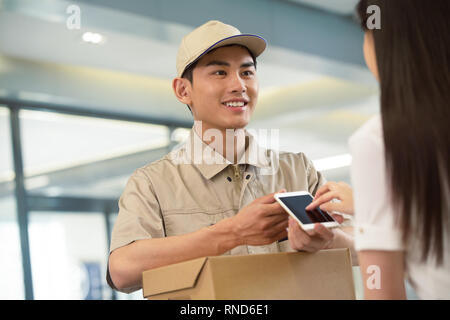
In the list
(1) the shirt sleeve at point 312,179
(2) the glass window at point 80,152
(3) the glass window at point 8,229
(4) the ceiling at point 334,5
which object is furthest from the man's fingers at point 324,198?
(2) the glass window at point 80,152

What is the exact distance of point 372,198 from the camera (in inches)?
A: 36.6

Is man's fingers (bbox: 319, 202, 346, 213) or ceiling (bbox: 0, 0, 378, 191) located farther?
ceiling (bbox: 0, 0, 378, 191)

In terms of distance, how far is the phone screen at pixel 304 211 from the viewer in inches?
47.9

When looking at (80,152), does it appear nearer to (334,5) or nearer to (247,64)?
(334,5)

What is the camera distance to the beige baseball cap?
67.5 inches

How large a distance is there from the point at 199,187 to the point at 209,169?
6cm

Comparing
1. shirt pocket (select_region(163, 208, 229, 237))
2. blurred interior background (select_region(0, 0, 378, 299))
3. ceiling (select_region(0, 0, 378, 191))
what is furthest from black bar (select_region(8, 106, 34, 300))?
shirt pocket (select_region(163, 208, 229, 237))

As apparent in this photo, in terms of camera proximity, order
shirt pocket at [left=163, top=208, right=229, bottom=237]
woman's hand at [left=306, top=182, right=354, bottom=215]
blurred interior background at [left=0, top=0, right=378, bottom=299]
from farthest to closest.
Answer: blurred interior background at [left=0, top=0, right=378, bottom=299], shirt pocket at [left=163, top=208, right=229, bottom=237], woman's hand at [left=306, top=182, right=354, bottom=215]

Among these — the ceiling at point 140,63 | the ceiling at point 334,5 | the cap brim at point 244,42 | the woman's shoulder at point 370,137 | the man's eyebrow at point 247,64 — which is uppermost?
the ceiling at point 334,5

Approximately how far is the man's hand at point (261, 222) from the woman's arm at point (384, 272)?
41 cm

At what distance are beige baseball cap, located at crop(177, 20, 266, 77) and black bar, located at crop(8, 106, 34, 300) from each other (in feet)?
10.4

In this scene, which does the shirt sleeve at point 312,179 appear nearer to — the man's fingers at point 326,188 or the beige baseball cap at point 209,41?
the beige baseball cap at point 209,41

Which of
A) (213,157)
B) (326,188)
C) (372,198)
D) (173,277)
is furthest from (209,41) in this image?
(372,198)

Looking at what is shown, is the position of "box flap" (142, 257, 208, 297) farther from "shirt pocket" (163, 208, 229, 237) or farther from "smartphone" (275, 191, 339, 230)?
"shirt pocket" (163, 208, 229, 237)
